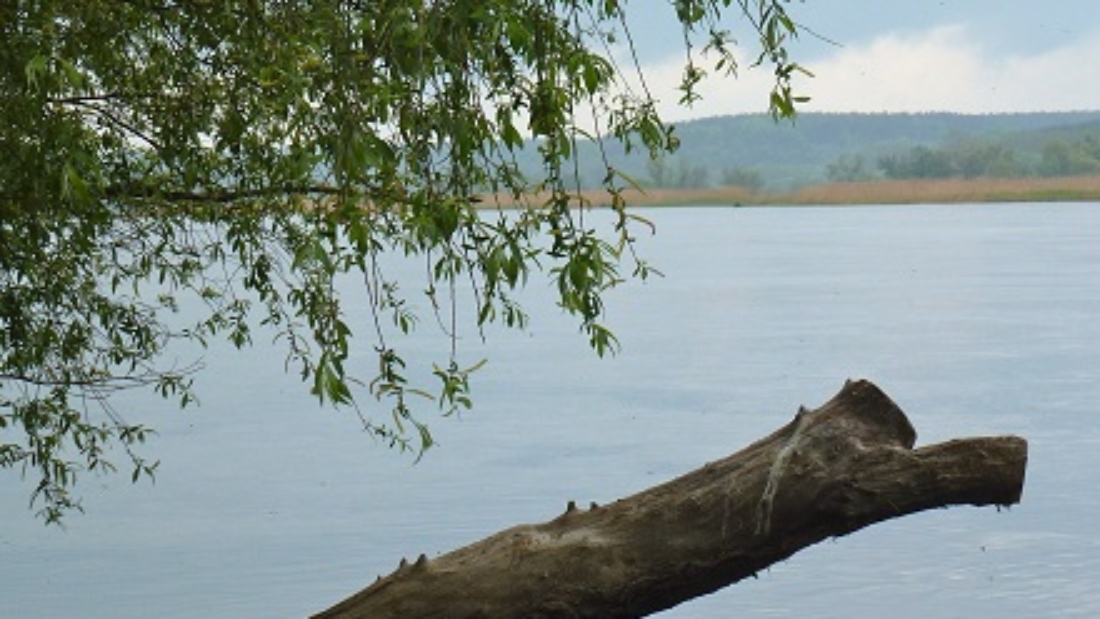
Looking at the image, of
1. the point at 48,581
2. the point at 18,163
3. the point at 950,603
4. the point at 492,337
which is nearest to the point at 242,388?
the point at 492,337

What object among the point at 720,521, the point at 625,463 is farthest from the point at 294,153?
the point at 625,463

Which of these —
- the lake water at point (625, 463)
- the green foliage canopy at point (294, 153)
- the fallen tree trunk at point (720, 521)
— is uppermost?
the green foliage canopy at point (294, 153)

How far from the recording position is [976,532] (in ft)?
44.4

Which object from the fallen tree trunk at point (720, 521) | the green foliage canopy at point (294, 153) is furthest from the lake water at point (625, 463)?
the fallen tree trunk at point (720, 521)

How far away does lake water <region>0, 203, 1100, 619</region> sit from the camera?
1227cm

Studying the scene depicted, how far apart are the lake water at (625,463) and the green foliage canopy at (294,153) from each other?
3524 mm

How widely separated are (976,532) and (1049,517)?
1.90 ft

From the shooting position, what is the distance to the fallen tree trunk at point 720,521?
562cm

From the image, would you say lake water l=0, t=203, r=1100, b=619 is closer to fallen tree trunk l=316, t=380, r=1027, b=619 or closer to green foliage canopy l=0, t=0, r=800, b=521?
green foliage canopy l=0, t=0, r=800, b=521

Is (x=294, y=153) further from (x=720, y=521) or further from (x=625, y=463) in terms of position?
(x=625, y=463)

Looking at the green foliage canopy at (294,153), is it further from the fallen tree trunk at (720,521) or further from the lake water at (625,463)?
the lake water at (625,463)

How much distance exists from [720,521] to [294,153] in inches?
50.7

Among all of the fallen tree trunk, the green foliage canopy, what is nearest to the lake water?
the green foliage canopy

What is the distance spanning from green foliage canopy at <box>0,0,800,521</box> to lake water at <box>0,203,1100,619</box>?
352 cm
